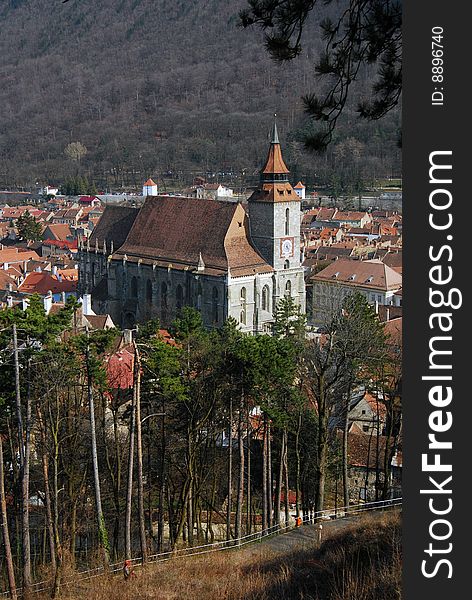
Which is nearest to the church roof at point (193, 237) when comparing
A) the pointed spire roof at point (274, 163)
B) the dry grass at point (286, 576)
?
the pointed spire roof at point (274, 163)

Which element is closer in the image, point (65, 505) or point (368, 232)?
point (65, 505)

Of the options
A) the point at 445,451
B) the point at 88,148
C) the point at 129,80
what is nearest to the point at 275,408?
the point at 445,451

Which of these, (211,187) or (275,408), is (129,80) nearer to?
(211,187)

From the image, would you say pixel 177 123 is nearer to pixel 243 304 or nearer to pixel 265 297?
pixel 265 297

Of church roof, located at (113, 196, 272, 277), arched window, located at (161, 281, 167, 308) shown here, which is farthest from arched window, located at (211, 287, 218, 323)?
arched window, located at (161, 281, 167, 308)

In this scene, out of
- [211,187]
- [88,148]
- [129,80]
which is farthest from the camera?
[129,80]

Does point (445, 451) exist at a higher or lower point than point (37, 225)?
lower
